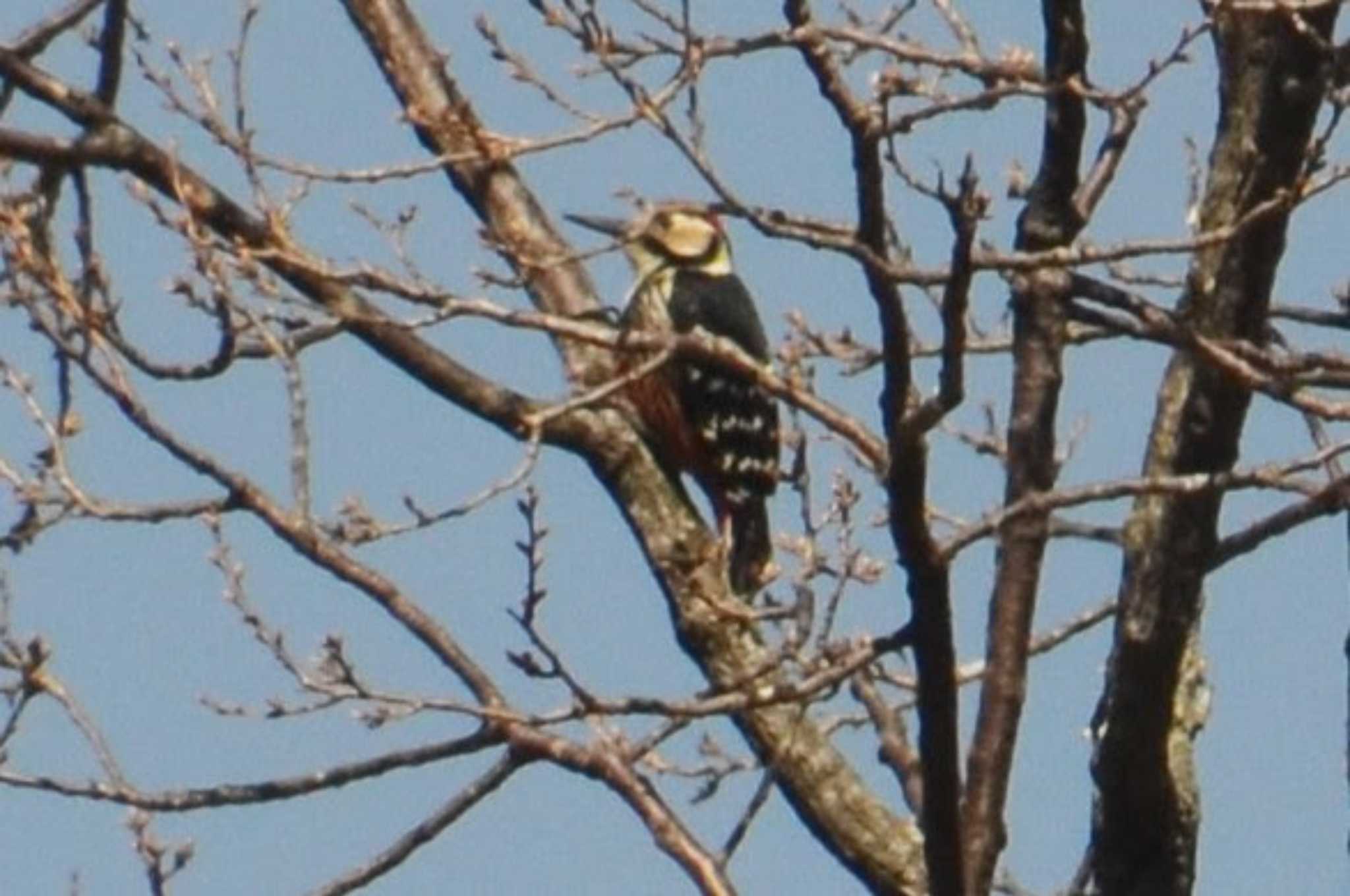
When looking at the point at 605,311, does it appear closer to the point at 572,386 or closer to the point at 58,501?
the point at 572,386

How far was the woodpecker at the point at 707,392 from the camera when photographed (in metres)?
7.67

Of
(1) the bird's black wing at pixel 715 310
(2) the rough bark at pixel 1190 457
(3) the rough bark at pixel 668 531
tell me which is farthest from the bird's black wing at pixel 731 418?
(2) the rough bark at pixel 1190 457

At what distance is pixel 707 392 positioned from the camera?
29.7ft

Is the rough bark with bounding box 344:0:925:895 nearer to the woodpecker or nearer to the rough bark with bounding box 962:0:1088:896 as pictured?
the woodpecker

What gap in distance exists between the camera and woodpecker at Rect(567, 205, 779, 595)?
7668 mm

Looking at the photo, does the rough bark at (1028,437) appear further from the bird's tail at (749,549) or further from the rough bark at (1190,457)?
the bird's tail at (749,549)

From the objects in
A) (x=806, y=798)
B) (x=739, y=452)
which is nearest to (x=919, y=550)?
(x=806, y=798)

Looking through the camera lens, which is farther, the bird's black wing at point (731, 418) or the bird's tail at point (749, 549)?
the bird's black wing at point (731, 418)

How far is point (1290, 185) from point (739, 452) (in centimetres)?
407

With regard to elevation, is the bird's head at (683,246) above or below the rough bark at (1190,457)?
above

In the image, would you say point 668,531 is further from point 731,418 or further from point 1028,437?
point 731,418

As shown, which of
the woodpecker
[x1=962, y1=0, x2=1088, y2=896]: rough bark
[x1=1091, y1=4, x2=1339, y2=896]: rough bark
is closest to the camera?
[x1=962, y1=0, x2=1088, y2=896]: rough bark

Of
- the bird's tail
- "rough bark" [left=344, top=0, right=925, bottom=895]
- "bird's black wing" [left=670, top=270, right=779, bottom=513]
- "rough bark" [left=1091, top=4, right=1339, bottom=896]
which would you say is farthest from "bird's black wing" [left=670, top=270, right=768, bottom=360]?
"rough bark" [left=1091, top=4, right=1339, bottom=896]

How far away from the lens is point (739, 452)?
8922 mm
